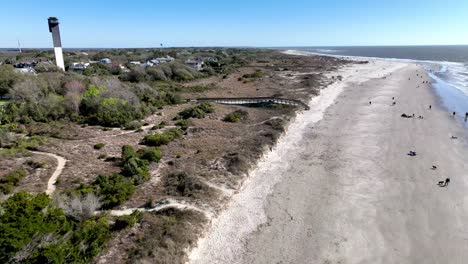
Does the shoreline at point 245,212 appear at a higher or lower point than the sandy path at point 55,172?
lower

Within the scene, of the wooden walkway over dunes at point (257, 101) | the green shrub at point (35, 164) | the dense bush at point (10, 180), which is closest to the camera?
the dense bush at point (10, 180)

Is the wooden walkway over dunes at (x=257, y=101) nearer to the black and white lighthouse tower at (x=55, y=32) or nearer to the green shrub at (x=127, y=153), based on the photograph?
the green shrub at (x=127, y=153)

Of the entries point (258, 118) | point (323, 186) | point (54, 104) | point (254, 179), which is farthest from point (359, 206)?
point (54, 104)

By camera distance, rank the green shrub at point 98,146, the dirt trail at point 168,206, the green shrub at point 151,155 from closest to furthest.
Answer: the dirt trail at point 168,206, the green shrub at point 151,155, the green shrub at point 98,146

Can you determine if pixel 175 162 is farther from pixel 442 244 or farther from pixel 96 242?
pixel 442 244

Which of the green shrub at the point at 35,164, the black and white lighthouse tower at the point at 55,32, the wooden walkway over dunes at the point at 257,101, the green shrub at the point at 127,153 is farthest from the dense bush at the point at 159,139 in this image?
the black and white lighthouse tower at the point at 55,32

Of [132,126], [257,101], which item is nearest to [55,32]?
[132,126]

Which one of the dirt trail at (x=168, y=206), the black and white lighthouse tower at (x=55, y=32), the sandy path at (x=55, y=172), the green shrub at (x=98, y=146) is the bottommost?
the dirt trail at (x=168, y=206)
